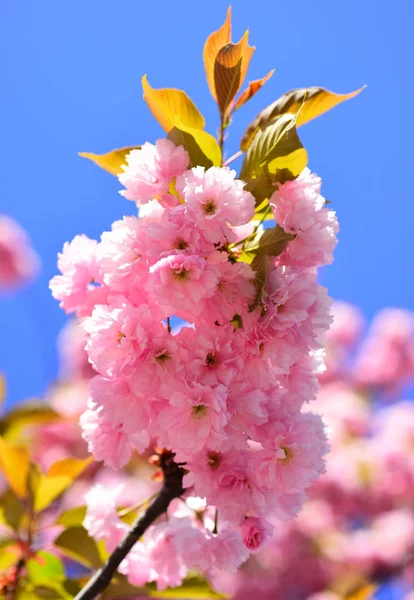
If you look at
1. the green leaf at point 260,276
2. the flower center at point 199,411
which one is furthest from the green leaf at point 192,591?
the green leaf at point 260,276

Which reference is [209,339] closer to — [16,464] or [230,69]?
[230,69]

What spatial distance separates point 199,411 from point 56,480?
0.69 meters

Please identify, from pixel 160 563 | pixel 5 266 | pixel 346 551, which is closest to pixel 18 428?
pixel 160 563

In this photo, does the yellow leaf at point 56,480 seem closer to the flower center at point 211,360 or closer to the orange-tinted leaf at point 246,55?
the flower center at point 211,360

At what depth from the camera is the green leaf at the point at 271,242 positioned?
106cm

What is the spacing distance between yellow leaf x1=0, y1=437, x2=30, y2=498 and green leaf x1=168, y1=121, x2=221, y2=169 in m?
0.87

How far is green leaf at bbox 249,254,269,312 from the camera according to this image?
1.01 metres

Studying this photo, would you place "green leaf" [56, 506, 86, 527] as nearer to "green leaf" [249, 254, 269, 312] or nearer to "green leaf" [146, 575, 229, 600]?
"green leaf" [146, 575, 229, 600]

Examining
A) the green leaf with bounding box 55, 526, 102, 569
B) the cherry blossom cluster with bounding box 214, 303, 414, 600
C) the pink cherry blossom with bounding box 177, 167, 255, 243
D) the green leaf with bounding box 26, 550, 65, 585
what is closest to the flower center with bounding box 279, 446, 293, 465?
the pink cherry blossom with bounding box 177, 167, 255, 243

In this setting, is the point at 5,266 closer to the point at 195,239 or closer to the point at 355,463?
the point at 355,463

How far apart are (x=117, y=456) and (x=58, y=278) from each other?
0.36 m

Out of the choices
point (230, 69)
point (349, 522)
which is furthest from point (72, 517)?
point (349, 522)

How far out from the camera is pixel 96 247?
1169 millimetres

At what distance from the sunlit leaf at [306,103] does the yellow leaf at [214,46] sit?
0.13 metres
